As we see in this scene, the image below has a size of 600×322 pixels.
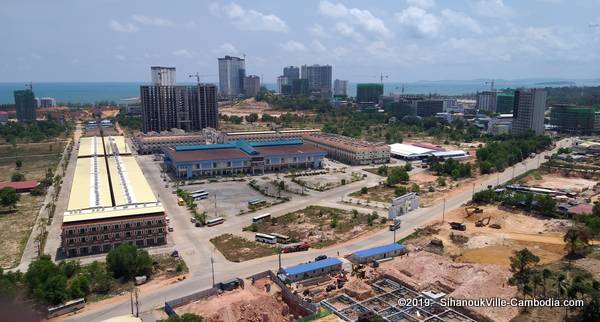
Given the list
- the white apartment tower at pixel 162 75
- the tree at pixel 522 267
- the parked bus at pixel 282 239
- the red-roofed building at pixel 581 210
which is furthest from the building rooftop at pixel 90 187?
the white apartment tower at pixel 162 75

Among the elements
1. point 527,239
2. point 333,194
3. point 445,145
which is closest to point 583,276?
point 527,239

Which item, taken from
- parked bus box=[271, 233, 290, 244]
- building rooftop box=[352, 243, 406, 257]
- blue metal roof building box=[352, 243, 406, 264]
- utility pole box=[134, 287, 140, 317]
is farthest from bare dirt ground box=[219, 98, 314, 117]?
utility pole box=[134, 287, 140, 317]

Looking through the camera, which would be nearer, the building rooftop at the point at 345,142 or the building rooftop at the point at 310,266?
the building rooftop at the point at 310,266

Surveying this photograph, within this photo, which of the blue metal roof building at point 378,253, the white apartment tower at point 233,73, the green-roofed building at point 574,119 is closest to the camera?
the blue metal roof building at point 378,253

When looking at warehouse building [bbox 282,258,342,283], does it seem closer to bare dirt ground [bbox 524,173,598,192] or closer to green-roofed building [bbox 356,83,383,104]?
bare dirt ground [bbox 524,173,598,192]

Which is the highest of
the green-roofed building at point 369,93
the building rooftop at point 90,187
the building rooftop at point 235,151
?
the green-roofed building at point 369,93

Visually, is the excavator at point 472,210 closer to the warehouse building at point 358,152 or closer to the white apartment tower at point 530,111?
the warehouse building at point 358,152

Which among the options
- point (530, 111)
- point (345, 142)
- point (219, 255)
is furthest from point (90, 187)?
point (530, 111)

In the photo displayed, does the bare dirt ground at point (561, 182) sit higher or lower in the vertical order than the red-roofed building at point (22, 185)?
higher

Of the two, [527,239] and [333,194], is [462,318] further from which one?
[333,194]
